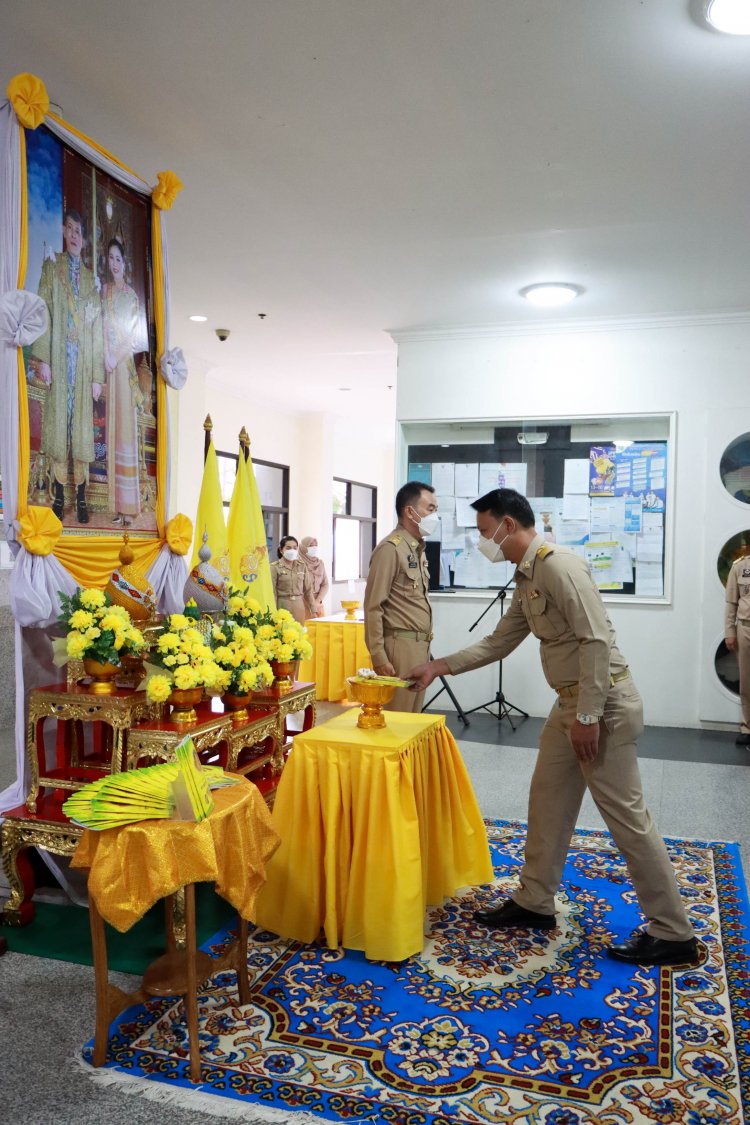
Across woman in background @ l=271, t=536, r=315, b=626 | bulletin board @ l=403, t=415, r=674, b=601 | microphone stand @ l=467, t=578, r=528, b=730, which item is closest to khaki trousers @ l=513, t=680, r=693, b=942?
microphone stand @ l=467, t=578, r=528, b=730

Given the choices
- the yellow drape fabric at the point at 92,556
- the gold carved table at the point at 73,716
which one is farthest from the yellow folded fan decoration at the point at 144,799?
the yellow drape fabric at the point at 92,556

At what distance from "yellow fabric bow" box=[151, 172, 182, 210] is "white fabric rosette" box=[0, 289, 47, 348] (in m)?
1.14

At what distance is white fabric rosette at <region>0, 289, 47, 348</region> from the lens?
3033mm

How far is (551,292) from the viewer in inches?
237

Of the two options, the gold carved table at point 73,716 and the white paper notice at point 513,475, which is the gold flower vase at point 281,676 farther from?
the white paper notice at point 513,475

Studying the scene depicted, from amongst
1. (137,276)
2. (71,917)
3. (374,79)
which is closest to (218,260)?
(137,276)

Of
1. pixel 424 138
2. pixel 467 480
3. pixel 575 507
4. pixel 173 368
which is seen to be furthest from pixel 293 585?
pixel 424 138

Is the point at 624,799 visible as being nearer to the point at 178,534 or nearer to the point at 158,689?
the point at 158,689

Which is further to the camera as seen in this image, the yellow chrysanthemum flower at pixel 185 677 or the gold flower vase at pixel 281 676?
the gold flower vase at pixel 281 676

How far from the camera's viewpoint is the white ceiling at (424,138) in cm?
308

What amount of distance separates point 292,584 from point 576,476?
2.99 m

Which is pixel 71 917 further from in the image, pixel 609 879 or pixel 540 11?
pixel 540 11

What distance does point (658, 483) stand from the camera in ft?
21.9

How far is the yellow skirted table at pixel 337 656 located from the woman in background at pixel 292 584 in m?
0.66
